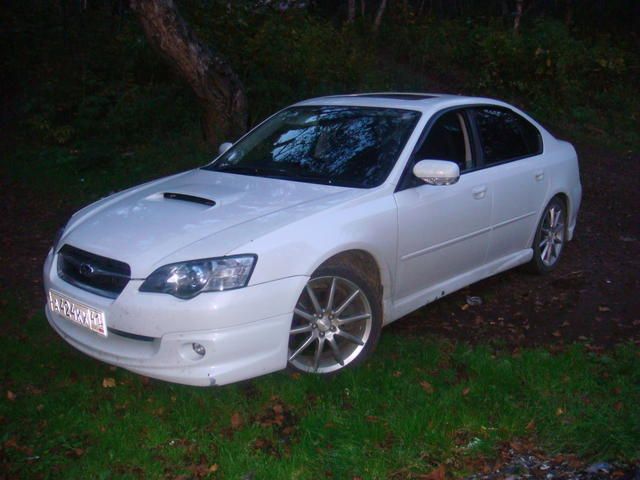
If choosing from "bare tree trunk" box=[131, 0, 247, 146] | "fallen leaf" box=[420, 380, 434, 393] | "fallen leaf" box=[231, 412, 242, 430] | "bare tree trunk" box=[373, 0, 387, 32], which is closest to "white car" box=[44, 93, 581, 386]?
"fallen leaf" box=[231, 412, 242, 430]

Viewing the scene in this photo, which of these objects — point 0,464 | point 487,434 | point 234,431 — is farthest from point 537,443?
point 0,464

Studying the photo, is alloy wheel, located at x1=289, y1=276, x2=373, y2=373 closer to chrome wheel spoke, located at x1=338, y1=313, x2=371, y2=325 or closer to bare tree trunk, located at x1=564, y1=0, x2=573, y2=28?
chrome wheel spoke, located at x1=338, y1=313, x2=371, y2=325

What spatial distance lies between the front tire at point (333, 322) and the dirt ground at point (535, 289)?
31.5 inches

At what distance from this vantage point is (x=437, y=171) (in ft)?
15.9

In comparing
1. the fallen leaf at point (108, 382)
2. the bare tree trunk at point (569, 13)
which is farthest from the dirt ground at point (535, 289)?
the bare tree trunk at point (569, 13)

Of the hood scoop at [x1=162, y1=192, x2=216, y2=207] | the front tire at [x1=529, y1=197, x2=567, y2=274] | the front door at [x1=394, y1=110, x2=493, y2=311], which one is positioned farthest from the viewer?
the front tire at [x1=529, y1=197, x2=567, y2=274]

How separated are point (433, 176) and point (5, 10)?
10.1m

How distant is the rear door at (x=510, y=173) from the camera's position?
582 cm

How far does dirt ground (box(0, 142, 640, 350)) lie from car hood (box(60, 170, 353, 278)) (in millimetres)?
1342

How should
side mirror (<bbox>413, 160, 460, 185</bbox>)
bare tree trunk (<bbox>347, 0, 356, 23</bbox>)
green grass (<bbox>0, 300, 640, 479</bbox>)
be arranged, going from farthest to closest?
bare tree trunk (<bbox>347, 0, 356, 23</bbox>)
side mirror (<bbox>413, 160, 460, 185</bbox>)
green grass (<bbox>0, 300, 640, 479</bbox>)

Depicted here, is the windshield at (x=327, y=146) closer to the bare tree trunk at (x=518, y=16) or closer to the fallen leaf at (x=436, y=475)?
the fallen leaf at (x=436, y=475)

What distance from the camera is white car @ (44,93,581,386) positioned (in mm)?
4027

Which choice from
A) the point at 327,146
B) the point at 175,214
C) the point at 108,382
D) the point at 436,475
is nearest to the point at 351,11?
the point at 327,146

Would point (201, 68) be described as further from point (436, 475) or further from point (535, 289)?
point (436, 475)
